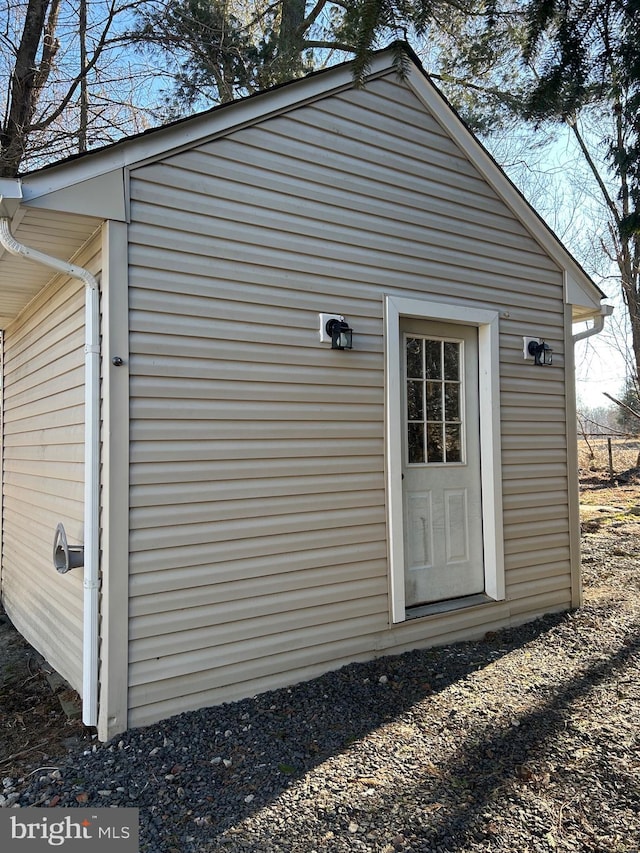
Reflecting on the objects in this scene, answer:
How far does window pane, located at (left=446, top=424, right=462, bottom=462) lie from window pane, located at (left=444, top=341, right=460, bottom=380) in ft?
1.20

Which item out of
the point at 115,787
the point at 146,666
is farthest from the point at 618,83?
the point at 115,787

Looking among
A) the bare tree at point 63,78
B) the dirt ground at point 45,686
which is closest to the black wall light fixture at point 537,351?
the dirt ground at point 45,686

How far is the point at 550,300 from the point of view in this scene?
480 cm

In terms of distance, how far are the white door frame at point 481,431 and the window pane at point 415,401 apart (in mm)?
201

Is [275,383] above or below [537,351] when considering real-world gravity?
below

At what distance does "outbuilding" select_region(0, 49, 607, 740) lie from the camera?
2.90 metres

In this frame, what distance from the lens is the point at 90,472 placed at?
9.50ft

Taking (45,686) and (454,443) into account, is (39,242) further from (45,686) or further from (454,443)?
(454,443)

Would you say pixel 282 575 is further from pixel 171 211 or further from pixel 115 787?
pixel 171 211

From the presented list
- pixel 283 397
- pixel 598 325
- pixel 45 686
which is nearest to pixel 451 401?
pixel 283 397

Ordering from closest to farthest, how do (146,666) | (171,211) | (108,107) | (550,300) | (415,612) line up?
(146,666)
(171,211)
(415,612)
(550,300)
(108,107)

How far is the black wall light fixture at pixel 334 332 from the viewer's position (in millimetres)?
3520

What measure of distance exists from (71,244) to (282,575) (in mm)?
2154
